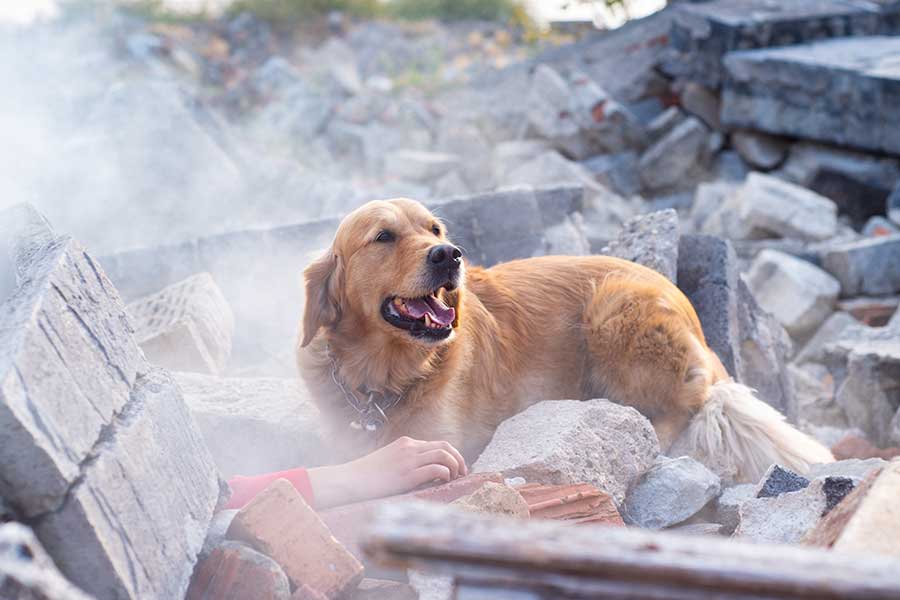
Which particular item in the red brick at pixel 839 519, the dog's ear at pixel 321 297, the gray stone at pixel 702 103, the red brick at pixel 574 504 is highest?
the red brick at pixel 839 519

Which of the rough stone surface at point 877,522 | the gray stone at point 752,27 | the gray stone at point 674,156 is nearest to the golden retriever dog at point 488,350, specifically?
the rough stone surface at point 877,522

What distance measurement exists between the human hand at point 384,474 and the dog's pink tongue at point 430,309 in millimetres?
891

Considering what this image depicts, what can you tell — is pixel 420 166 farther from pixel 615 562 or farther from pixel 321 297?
pixel 615 562

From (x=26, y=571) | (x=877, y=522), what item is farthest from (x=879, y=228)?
(x=26, y=571)

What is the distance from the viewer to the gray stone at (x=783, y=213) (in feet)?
26.1

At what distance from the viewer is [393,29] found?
18578 mm

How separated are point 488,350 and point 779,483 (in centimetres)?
174

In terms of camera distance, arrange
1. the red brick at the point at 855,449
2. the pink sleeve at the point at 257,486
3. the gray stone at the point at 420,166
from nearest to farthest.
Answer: the pink sleeve at the point at 257,486 → the red brick at the point at 855,449 → the gray stone at the point at 420,166

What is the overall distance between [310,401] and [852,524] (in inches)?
115

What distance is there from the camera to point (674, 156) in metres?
10.0

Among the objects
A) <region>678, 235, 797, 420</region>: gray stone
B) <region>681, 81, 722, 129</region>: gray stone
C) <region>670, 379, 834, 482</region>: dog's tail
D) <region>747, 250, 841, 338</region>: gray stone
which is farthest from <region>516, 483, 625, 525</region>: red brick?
<region>681, 81, 722, 129</region>: gray stone

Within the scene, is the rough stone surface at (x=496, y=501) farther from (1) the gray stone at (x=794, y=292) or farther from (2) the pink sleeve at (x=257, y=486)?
(1) the gray stone at (x=794, y=292)

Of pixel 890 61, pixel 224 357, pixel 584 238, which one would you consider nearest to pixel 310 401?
pixel 224 357

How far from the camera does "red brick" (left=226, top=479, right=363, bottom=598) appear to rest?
2.52 metres
